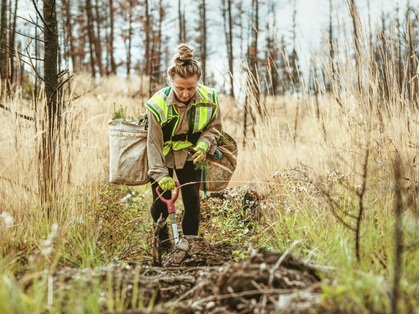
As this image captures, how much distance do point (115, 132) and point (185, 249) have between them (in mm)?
1205

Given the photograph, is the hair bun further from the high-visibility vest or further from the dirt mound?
the dirt mound

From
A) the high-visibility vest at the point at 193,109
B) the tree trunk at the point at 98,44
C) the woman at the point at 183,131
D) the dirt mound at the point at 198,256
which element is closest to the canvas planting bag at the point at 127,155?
the woman at the point at 183,131

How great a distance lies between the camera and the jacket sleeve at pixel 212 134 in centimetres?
261

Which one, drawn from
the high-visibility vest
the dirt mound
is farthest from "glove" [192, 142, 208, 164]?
the dirt mound

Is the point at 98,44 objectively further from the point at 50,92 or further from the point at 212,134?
the point at 212,134

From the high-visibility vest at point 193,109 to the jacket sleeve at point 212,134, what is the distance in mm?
53

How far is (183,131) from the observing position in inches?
105

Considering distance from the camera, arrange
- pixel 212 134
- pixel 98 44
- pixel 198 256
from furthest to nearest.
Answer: pixel 98 44, pixel 212 134, pixel 198 256

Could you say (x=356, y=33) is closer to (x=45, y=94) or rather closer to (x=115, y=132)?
(x=115, y=132)

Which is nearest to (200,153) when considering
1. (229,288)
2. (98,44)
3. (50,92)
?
(229,288)

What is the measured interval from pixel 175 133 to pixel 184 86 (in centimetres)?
43

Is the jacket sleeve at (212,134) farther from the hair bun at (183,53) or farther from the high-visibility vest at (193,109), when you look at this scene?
the hair bun at (183,53)

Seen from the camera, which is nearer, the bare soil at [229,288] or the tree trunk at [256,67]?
the bare soil at [229,288]

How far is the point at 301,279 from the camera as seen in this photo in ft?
4.14
